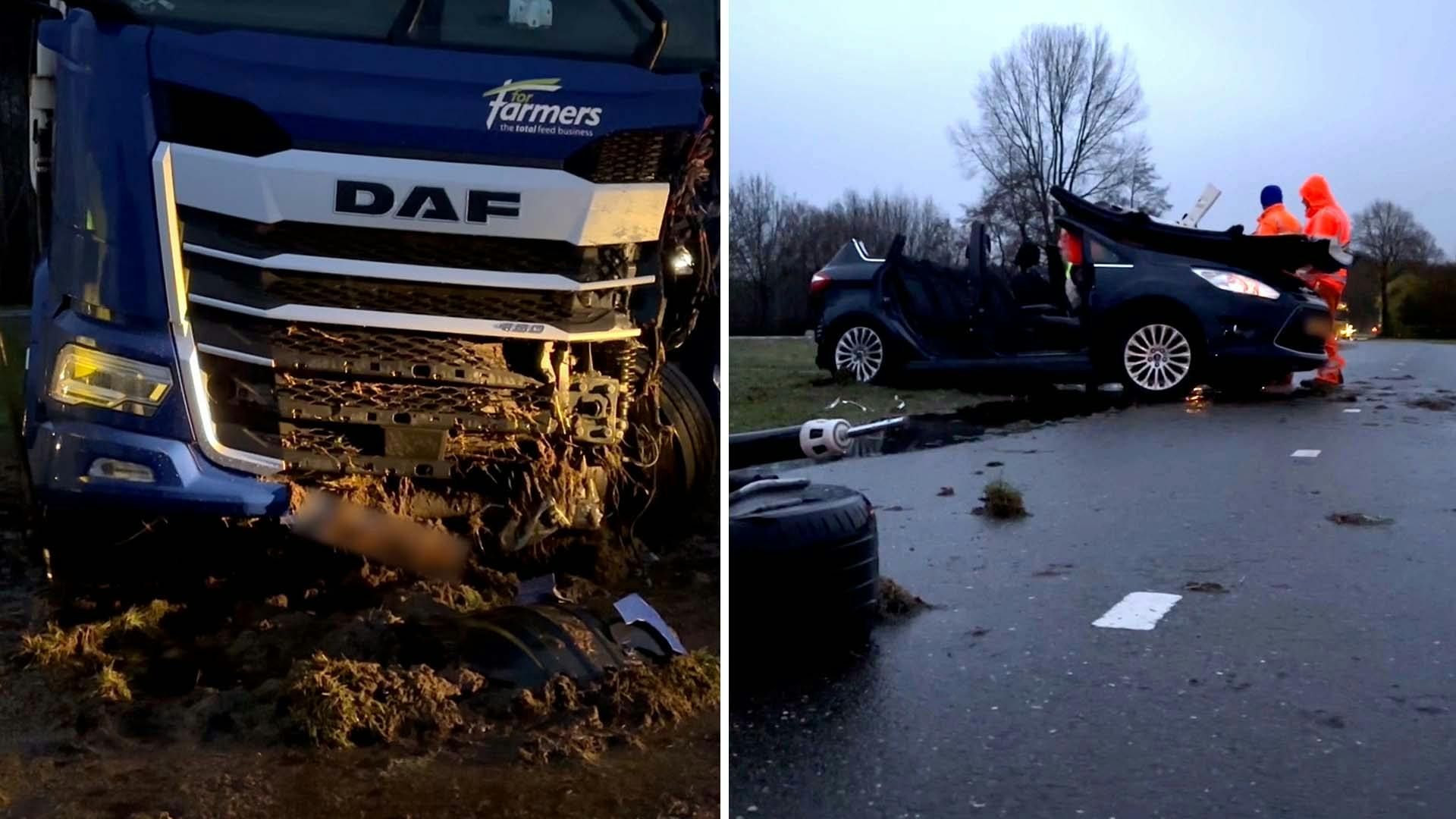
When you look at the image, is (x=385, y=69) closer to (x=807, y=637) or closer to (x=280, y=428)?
(x=280, y=428)

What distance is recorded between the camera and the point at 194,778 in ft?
4.87

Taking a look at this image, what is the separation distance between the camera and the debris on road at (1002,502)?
8.11 feet

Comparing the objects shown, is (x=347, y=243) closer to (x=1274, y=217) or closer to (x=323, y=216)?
(x=323, y=216)

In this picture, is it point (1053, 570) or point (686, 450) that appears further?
point (1053, 570)

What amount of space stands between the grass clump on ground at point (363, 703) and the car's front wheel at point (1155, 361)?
145 cm

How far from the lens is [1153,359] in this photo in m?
2.48

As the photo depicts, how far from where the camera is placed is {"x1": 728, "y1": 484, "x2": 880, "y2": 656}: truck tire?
6.68 feet

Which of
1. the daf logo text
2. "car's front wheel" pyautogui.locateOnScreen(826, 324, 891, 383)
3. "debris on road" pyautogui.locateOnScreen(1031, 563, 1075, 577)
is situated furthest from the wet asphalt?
the daf logo text

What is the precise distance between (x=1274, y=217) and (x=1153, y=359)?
53cm

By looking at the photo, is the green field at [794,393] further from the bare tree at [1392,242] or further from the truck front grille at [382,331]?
the bare tree at [1392,242]

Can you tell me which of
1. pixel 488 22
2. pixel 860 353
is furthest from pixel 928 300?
pixel 488 22

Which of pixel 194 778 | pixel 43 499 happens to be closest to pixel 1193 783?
pixel 194 778

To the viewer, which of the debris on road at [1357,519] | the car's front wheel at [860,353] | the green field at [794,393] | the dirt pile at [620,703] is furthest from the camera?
the debris on road at [1357,519]

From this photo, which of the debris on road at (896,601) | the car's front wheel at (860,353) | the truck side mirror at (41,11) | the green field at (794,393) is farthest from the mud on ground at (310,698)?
the debris on road at (896,601)
